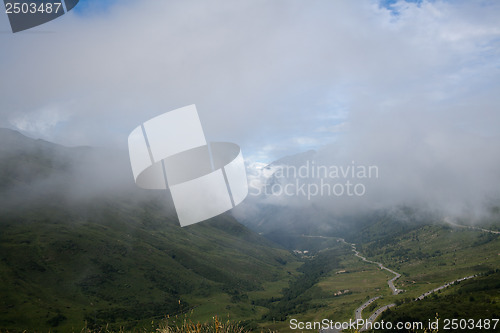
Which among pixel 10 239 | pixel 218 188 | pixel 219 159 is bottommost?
pixel 10 239

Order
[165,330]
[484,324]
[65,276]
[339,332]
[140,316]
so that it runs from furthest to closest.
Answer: [65,276] < [140,316] < [339,332] < [484,324] < [165,330]

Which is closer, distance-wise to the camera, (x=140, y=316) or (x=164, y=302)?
(x=140, y=316)

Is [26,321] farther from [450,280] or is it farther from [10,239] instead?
[450,280]

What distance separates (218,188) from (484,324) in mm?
147865

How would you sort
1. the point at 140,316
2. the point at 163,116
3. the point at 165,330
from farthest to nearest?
the point at 140,316, the point at 163,116, the point at 165,330

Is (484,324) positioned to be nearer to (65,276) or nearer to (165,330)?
(165,330)

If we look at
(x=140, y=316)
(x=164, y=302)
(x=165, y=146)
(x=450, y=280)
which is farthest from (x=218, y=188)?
(x=450, y=280)

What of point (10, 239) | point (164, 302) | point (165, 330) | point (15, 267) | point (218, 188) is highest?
point (218, 188)

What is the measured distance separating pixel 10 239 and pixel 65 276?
49.2 m

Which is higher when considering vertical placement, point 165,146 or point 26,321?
point 165,146

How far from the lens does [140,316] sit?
6673 inches

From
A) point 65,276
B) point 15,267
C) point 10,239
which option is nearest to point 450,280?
point 65,276

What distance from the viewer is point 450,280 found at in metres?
196

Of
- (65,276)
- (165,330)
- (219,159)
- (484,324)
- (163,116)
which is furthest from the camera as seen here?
(65,276)
